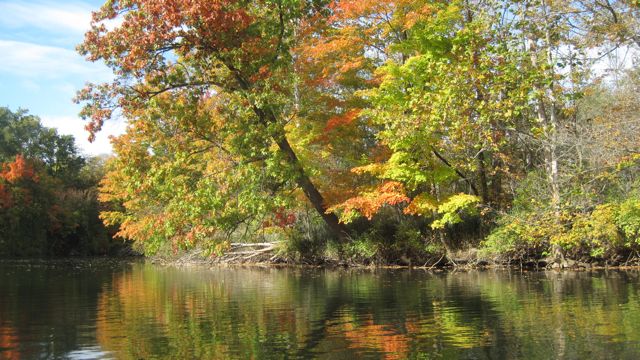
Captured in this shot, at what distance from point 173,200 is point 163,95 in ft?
11.9

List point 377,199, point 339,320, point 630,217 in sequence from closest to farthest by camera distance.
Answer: point 339,320, point 630,217, point 377,199

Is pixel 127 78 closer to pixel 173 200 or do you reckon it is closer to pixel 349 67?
pixel 173 200

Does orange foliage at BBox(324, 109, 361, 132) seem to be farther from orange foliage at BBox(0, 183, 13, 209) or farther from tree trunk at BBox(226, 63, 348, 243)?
orange foliage at BBox(0, 183, 13, 209)

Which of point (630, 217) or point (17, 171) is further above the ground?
point (17, 171)

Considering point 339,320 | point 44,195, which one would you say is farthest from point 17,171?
point 339,320

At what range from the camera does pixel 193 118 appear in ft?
69.4

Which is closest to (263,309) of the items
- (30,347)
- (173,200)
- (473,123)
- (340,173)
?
(30,347)

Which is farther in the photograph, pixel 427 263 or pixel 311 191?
pixel 427 263

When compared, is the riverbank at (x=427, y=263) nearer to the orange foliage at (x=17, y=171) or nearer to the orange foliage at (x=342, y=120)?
the orange foliage at (x=342, y=120)

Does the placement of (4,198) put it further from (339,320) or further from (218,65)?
(339,320)

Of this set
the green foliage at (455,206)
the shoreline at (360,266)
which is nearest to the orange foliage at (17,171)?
the shoreline at (360,266)

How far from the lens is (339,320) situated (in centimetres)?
1035

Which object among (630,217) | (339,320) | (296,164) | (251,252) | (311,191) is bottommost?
(339,320)

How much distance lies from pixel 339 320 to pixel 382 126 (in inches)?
580
